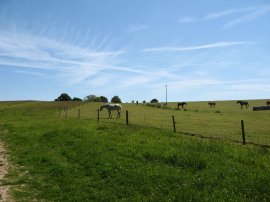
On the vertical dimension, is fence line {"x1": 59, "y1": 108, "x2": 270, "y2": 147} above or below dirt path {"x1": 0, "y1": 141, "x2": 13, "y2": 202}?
above

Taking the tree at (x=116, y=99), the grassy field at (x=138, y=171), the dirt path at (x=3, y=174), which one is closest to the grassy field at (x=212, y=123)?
the grassy field at (x=138, y=171)

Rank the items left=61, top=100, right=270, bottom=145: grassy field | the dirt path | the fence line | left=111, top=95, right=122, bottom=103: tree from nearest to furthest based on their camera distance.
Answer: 1. the dirt path
2. the fence line
3. left=61, top=100, right=270, bottom=145: grassy field
4. left=111, top=95, right=122, bottom=103: tree

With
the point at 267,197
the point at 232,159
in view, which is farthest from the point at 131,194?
the point at 232,159

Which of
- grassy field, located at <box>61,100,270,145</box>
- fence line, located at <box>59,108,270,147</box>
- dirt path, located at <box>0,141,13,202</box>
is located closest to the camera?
dirt path, located at <box>0,141,13,202</box>

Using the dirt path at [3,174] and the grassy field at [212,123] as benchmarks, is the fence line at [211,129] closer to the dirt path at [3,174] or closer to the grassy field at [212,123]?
the grassy field at [212,123]

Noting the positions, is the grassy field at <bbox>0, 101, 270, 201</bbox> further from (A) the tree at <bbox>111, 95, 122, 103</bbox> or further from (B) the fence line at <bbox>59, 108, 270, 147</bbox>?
(A) the tree at <bbox>111, 95, 122, 103</bbox>

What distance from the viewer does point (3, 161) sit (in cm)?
1833

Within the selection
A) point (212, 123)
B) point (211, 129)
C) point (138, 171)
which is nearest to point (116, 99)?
point (212, 123)

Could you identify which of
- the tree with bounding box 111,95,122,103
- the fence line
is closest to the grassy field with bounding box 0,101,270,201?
the fence line

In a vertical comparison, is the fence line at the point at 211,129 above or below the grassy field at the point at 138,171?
above

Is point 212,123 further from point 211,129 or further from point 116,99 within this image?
point 116,99

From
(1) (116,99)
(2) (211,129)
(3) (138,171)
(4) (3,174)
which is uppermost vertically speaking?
(1) (116,99)

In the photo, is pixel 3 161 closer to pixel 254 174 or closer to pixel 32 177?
pixel 32 177

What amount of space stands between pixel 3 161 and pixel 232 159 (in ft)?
38.1
